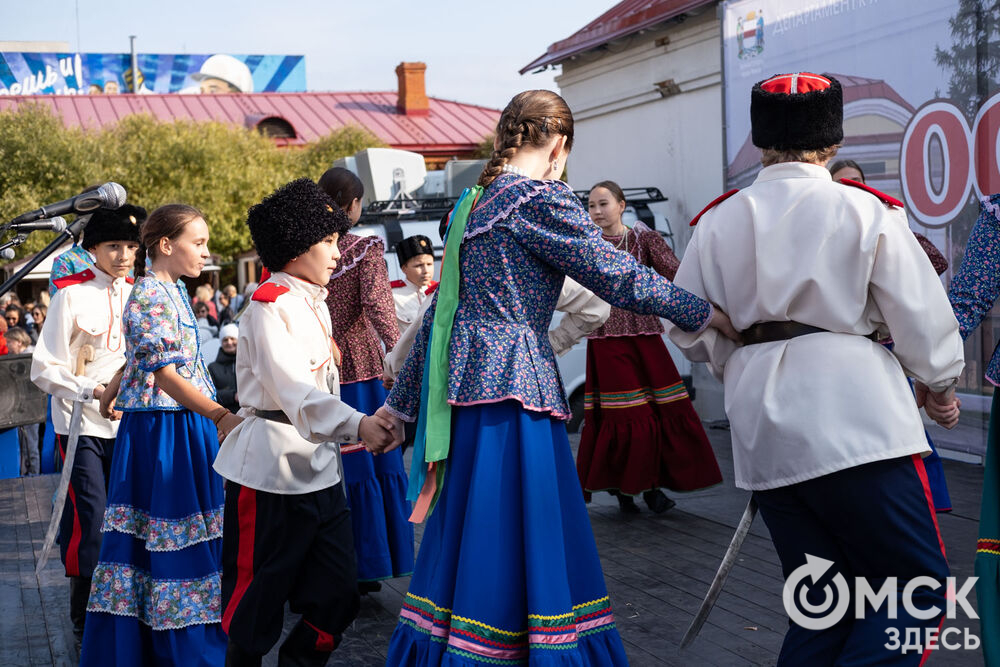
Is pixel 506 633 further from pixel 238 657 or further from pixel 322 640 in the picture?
pixel 238 657

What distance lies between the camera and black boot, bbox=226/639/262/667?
3.33 meters

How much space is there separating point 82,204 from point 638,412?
3.61 metres

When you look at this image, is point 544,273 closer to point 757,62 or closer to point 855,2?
point 855,2

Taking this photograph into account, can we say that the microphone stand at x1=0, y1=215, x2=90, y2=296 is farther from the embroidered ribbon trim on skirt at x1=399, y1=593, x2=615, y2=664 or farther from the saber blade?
the saber blade

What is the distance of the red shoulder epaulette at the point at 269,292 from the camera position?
3.31 metres

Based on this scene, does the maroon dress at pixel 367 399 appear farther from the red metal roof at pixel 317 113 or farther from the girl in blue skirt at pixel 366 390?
the red metal roof at pixel 317 113

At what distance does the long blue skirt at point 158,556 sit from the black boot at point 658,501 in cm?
320

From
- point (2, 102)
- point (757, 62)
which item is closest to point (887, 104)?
point (757, 62)

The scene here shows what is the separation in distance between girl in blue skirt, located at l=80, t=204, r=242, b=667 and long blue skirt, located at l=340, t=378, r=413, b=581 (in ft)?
3.42

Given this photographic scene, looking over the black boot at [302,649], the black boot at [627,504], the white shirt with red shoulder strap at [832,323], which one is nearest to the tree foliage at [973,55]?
the black boot at [627,504]

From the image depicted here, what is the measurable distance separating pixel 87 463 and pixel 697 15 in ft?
29.1

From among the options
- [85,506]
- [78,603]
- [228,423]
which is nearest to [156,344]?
[228,423]

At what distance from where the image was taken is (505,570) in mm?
2920

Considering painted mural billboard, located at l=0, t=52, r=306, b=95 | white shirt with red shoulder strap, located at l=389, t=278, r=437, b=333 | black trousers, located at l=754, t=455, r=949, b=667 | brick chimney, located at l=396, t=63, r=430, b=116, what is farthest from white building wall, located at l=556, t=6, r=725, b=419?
painted mural billboard, located at l=0, t=52, r=306, b=95
